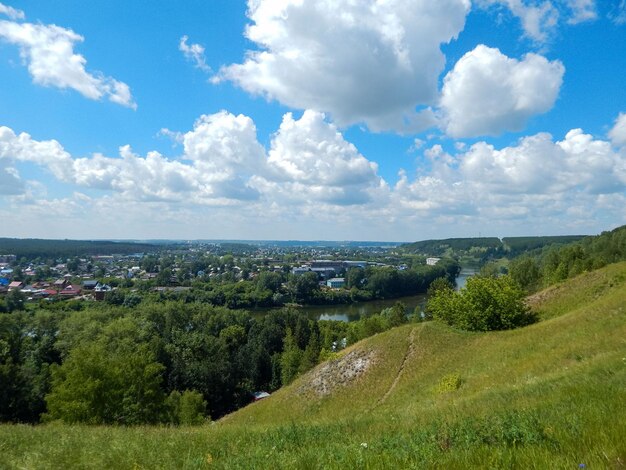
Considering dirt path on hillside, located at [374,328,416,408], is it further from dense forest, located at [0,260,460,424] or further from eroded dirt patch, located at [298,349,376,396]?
dense forest, located at [0,260,460,424]

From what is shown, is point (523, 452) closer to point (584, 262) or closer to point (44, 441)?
point (44, 441)

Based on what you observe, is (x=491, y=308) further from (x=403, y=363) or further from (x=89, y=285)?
(x=89, y=285)

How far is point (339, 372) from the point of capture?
26.4 m

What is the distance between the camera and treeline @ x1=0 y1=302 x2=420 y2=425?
82.4ft

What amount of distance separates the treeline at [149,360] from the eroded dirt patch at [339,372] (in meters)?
11.7

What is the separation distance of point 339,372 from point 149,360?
652 inches

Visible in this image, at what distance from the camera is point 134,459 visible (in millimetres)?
5785

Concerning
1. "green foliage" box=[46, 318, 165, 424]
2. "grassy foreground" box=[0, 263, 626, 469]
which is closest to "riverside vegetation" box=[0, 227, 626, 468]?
"grassy foreground" box=[0, 263, 626, 469]

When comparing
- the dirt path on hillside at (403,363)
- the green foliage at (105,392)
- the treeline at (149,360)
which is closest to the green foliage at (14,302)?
the treeline at (149,360)

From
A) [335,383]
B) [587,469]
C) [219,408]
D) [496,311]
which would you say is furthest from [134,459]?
[219,408]

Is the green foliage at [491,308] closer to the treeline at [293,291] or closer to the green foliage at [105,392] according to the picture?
the green foliage at [105,392]

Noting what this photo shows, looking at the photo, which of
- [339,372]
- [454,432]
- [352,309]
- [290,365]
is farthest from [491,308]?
[352,309]

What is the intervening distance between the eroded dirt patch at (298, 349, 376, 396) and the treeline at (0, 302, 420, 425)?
11694 mm

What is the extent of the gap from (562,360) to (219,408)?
4382 cm
